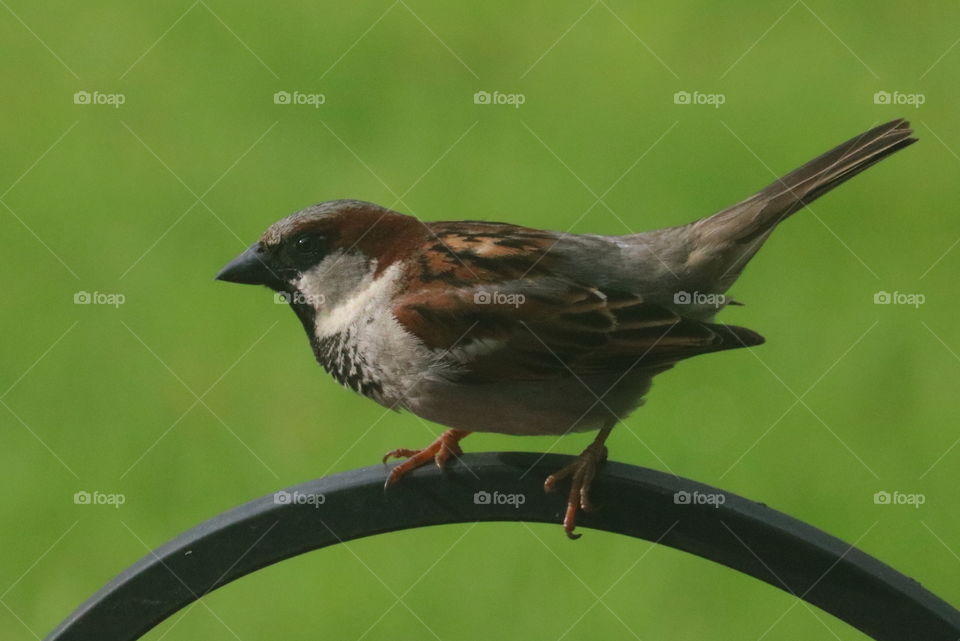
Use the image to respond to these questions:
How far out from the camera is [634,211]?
17.8 ft

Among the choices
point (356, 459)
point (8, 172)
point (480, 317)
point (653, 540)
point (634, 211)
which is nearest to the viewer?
point (653, 540)

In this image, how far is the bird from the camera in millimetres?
2961

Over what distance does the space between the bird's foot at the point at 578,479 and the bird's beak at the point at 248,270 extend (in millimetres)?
→ 758

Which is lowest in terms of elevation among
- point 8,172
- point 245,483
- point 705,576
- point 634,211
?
point 705,576

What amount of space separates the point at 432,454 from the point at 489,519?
2.08 feet

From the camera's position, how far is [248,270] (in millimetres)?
2922

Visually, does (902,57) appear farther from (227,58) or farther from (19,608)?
(19,608)

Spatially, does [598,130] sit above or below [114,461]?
above

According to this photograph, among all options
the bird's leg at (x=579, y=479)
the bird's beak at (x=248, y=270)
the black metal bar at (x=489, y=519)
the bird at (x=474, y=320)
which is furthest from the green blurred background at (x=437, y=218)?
the black metal bar at (x=489, y=519)

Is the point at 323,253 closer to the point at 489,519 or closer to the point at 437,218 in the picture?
the point at 489,519

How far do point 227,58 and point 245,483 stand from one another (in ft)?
7.74

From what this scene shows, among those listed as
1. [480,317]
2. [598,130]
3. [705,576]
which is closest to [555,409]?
[480,317]

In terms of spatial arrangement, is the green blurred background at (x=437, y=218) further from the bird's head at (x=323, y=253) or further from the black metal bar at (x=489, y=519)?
the black metal bar at (x=489, y=519)

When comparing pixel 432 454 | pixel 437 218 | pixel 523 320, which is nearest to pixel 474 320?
pixel 523 320
